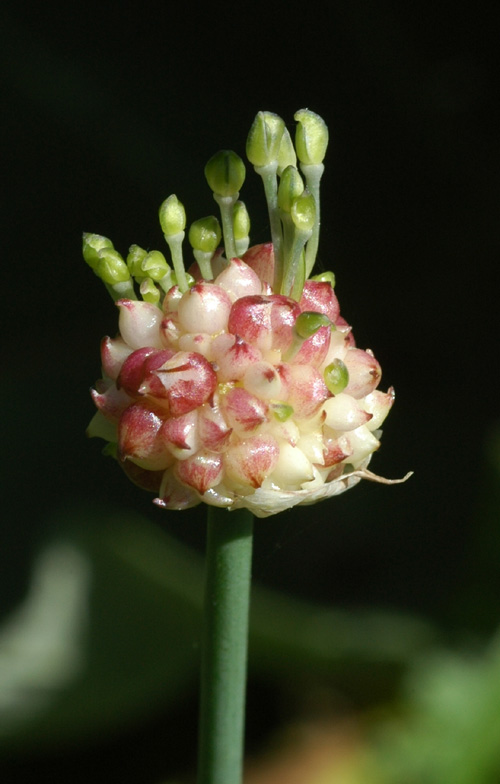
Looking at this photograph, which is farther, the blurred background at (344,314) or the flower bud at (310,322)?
the blurred background at (344,314)

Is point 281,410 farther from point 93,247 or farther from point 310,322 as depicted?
point 93,247

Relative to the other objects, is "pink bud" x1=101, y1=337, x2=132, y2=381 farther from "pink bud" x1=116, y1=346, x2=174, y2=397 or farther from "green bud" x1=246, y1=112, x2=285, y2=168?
"green bud" x1=246, y1=112, x2=285, y2=168

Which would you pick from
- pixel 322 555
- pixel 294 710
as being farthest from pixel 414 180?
pixel 294 710

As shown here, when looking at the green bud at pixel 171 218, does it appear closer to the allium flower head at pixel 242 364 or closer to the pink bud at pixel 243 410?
the allium flower head at pixel 242 364

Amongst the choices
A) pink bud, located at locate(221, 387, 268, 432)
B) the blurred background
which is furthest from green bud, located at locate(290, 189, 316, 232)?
the blurred background

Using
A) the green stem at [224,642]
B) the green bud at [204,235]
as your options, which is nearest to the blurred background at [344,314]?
the green stem at [224,642]

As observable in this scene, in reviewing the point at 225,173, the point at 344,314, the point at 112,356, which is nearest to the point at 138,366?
the point at 112,356

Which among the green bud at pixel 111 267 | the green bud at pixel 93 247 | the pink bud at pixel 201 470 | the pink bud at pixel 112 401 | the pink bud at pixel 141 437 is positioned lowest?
the pink bud at pixel 201 470

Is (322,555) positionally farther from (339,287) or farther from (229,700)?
(229,700)
